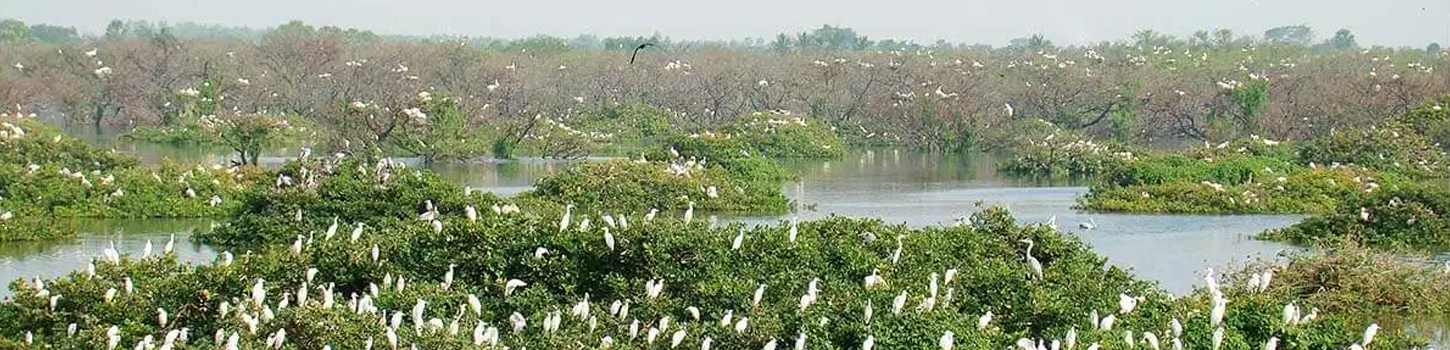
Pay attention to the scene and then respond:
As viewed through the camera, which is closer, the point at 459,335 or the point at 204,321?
the point at 459,335

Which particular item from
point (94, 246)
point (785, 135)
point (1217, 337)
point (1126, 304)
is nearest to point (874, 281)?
point (1126, 304)

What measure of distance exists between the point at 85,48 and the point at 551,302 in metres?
53.7

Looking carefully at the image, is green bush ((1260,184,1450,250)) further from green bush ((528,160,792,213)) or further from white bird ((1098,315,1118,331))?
white bird ((1098,315,1118,331))

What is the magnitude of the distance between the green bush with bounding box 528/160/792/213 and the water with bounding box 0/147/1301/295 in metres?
0.77

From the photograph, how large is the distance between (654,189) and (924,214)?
12.0ft

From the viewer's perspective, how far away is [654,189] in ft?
88.3

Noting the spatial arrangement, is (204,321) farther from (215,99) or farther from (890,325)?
(215,99)

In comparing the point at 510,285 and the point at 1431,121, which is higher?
the point at 1431,121

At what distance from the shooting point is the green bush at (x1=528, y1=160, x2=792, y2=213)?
25812 millimetres

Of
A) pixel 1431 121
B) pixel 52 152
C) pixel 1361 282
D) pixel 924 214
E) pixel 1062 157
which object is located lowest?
pixel 924 214

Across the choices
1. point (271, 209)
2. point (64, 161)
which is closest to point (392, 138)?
point (64, 161)

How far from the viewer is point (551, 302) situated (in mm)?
11953

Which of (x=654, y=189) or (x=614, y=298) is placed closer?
(x=614, y=298)

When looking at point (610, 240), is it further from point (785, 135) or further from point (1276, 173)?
point (785, 135)
